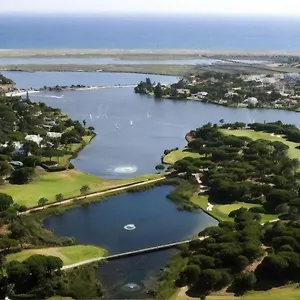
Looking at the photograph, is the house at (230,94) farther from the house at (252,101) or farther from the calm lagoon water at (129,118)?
the calm lagoon water at (129,118)

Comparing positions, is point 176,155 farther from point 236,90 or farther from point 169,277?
point 236,90

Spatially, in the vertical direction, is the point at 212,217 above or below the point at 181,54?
below

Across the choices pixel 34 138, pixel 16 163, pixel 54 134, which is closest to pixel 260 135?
pixel 54 134

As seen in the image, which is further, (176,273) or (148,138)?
(148,138)

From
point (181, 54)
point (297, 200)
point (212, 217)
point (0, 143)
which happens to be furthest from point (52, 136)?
point (181, 54)

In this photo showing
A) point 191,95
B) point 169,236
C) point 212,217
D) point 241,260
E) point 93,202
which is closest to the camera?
point 241,260

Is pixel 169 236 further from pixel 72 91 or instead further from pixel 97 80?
pixel 97 80

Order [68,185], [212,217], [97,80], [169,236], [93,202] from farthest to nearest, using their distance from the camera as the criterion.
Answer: [97,80]
[68,185]
[93,202]
[212,217]
[169,236]

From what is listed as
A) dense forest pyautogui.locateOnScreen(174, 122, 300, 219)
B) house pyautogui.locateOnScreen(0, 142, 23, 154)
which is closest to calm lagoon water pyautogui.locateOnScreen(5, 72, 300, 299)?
dense forest pyautogui.locateOnScreen(174, 122, 300, 219)
